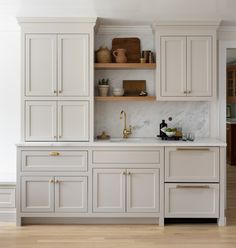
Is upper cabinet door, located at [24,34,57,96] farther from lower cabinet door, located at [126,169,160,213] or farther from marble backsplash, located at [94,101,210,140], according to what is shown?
lower cabinet door, located at [126,169,160,213]

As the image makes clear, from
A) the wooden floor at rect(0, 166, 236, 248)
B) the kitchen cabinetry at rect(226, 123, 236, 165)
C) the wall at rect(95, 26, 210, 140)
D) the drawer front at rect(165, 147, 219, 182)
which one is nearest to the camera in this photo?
the wooden floor at rect(0, 166, 236, 248)

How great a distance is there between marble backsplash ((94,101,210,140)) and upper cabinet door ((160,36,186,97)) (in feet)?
1.24

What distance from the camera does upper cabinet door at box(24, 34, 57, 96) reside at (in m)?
4.40

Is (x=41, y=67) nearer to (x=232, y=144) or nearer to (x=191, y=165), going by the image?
(x=191, y=165)

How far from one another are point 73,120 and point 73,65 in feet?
1.96

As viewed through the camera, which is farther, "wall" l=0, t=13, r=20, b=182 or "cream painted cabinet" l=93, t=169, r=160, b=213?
"wall" l=0, t=13, r=20, b=182

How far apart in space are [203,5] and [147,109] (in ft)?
4.73

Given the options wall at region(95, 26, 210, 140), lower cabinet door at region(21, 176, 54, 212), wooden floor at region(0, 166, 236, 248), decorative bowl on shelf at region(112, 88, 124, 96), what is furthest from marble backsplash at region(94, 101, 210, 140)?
wooden floor at region(0, 166, 236, 248)

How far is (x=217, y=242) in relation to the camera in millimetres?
3795

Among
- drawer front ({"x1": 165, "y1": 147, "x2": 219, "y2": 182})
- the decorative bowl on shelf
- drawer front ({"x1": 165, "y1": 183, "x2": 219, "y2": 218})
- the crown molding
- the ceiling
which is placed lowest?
drawer front ({"x1": 165, "y1": 183, "x2": 219, "y2": 218})

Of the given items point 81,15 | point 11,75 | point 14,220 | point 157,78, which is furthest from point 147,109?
point 14,220

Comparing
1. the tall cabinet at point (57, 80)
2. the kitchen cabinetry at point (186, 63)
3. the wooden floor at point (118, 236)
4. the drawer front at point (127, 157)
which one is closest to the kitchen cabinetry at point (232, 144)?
the wooden floor at point (118, 236)

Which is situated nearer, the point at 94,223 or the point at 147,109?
the point at 94,223

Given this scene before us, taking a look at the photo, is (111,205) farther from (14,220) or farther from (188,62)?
(188,62)
